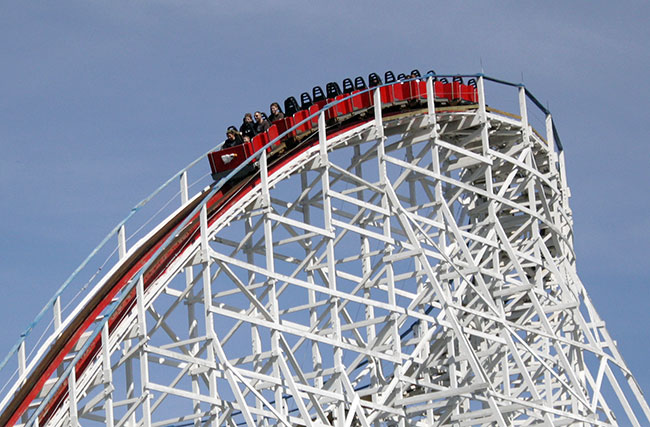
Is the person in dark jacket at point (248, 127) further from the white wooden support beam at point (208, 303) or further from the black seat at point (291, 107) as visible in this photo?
the white wooden support beam at point (208, 303)

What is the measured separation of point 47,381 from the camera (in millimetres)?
23531

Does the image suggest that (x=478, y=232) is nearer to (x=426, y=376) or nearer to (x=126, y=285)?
(x=426, y=376)

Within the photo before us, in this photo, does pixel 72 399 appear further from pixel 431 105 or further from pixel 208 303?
pixel 431 105

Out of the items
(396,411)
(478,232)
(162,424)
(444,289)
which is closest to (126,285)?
(162,424)

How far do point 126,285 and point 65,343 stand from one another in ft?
4.90

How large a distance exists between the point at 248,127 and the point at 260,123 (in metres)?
0.27

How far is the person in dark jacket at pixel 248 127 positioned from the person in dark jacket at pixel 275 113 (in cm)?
55

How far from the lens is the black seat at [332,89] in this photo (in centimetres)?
3083

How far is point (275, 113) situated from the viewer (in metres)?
29.7

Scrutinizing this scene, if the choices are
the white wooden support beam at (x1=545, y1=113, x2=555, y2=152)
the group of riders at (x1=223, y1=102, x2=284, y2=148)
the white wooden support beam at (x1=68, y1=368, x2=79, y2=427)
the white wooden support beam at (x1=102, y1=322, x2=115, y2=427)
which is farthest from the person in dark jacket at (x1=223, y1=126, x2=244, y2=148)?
the white wooden support beam at (x1=545, y1=113, x2=555, y2=152)

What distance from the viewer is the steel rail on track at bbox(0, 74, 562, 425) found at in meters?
23.2

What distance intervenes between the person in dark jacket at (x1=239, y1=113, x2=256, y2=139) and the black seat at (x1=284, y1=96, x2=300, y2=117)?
37.0 inches

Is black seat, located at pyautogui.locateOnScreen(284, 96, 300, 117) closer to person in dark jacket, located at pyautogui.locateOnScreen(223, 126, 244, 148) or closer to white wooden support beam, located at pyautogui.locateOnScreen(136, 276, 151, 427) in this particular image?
person in dark jacket, located at pyautogui.locateOnScreen(223, 126, 244, 148)

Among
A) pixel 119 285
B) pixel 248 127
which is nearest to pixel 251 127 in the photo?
pixel 248 127
